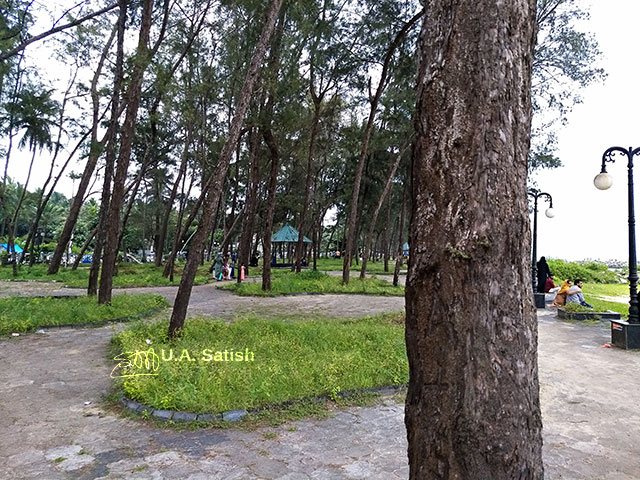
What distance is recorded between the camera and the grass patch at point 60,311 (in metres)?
8.27

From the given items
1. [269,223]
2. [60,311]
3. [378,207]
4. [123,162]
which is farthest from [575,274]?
[60,311]

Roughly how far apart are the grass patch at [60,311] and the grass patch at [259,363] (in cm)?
199

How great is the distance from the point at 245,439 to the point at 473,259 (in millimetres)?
3028

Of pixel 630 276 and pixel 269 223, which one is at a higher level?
pixel 269 223

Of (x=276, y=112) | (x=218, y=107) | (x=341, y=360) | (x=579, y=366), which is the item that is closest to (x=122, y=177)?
(x=276, y=112)

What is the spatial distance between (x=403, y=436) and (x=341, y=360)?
6.67 ft

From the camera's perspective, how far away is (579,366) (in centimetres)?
680

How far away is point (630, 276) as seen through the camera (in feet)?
28.4

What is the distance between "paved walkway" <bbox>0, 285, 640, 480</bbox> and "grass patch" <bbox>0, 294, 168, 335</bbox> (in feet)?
7.79

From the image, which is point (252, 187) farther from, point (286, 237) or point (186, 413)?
point (186, 413)

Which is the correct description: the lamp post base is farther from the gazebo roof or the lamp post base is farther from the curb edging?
the gazebo roof

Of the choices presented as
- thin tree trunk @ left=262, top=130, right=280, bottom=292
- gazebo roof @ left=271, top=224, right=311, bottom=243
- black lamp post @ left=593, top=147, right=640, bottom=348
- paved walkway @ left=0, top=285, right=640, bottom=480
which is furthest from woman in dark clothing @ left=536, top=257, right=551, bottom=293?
gazebo roof @ left=271, top=224, right=311, bottom=243

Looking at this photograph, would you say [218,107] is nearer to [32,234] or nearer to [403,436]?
[32,234]

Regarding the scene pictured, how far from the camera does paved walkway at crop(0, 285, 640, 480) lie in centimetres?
327
